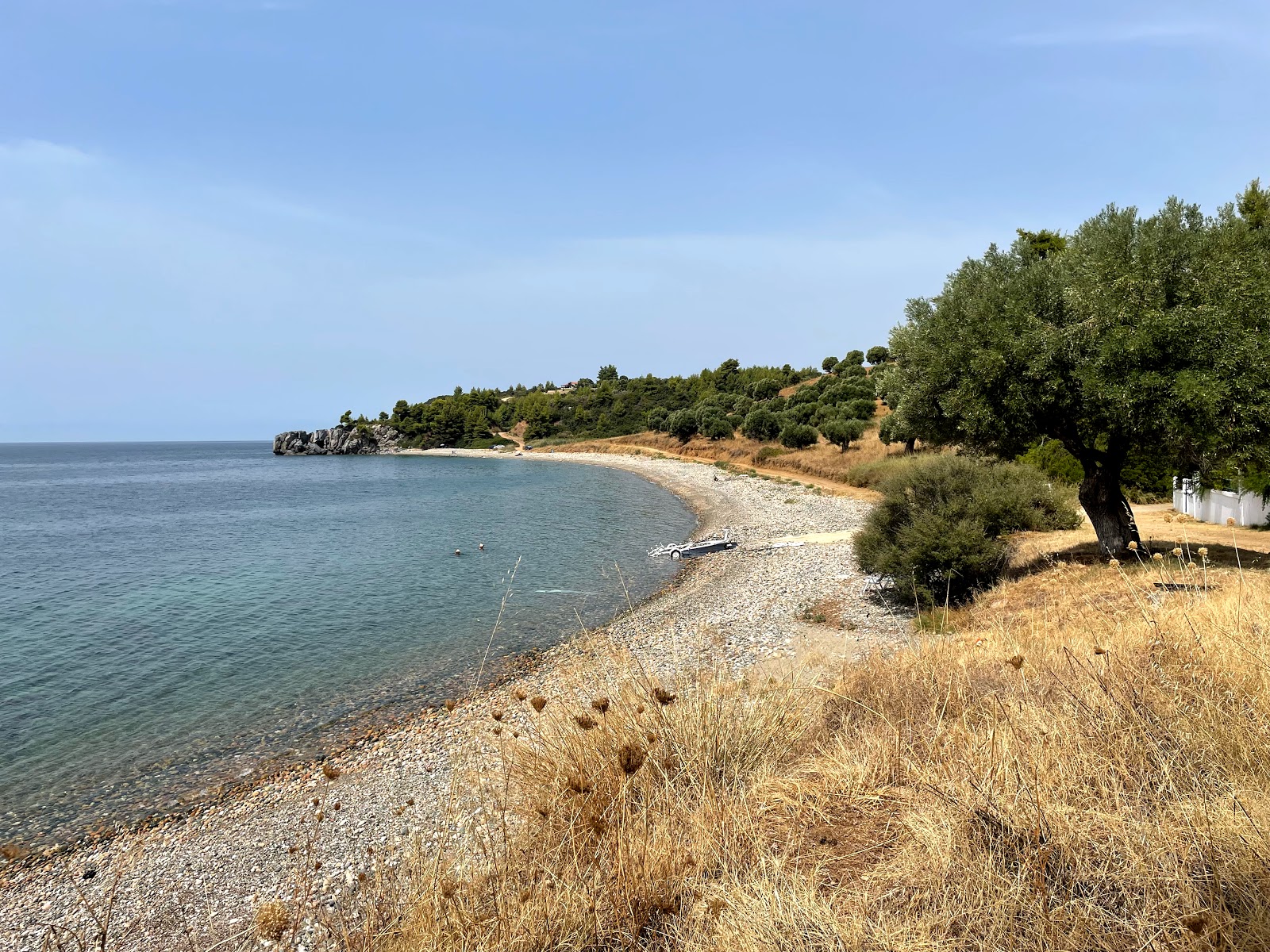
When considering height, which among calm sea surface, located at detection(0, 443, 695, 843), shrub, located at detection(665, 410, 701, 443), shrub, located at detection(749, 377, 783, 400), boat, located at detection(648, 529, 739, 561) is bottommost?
calm sea surface, located at detection(0, 443, 695, 843)

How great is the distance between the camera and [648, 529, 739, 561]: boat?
27.4 metres

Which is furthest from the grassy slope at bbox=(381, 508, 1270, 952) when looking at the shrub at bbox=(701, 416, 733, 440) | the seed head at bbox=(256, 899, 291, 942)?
the shrub at bbox=(701, 416, 733, 440)

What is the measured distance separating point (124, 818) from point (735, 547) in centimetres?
2154

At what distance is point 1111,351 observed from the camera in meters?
11.5

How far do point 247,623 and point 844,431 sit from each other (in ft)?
137

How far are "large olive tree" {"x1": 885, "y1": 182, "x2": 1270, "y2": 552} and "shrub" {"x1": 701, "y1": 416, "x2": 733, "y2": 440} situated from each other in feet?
204

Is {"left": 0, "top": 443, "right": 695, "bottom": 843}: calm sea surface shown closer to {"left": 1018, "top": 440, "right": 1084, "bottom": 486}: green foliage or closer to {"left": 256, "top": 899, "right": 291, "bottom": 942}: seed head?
{"left": 256, "top": 899, "right": 291, "bottom": 942}: seed head

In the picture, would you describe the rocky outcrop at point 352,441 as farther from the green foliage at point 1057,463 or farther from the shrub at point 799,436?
the green foliage at point 1057,463

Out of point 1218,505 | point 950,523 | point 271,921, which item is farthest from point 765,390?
point 271,921

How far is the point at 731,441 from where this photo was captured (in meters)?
75.1

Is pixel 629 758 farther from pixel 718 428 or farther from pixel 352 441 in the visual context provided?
pixel 352 441

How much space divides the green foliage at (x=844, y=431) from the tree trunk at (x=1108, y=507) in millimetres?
36775

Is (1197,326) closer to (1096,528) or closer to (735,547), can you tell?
(1096,528)

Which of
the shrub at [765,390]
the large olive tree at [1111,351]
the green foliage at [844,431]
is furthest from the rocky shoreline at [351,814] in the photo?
the shrub at [765,390]
